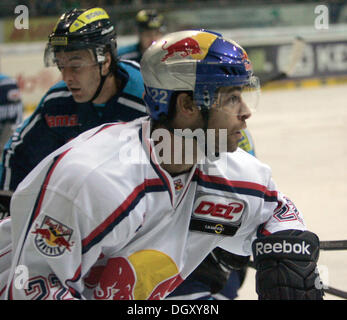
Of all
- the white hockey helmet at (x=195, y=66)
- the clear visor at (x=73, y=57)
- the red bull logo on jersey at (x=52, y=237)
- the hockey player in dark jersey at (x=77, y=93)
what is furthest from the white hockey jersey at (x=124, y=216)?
the clear visor at (x=73, y=57)

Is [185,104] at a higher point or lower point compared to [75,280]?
higher

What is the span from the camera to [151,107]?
159 centimetres

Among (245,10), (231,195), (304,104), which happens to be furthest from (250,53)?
(231,195)

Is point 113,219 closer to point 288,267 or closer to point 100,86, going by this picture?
point 288,267

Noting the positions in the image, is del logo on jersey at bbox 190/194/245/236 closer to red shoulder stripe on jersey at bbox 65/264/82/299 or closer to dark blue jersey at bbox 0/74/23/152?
red shoulder stripe on jersey at bbox 65/264/82/299

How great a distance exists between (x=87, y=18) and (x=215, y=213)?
1.23m

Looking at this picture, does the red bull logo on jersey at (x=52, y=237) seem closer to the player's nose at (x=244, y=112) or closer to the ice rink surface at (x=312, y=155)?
the player's nose at (x=244, y=112)

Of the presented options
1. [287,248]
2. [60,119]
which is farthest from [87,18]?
[287,248]

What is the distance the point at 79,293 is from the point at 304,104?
23.9ft

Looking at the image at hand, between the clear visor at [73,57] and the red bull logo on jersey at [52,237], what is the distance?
1.27 metres

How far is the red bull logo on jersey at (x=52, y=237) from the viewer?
4.43ft

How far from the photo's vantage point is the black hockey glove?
1.59 meters

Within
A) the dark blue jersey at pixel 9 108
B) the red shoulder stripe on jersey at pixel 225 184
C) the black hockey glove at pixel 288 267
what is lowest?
the dark blue jersey at pixel 9 108

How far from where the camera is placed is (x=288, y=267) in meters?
1.61
